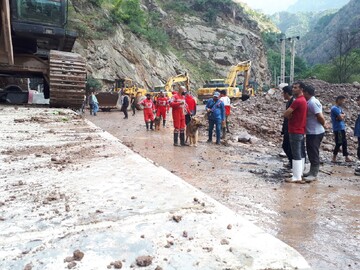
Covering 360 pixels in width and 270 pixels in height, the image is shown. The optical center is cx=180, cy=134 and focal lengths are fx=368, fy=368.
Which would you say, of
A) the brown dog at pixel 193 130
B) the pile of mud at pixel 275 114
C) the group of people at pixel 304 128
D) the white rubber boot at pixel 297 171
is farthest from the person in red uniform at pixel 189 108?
the white rubber boot at pixel 297 171

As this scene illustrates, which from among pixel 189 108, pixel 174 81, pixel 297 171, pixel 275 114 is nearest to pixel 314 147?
pixel 297 171

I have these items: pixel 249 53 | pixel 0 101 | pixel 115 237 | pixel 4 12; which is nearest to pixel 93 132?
pixel 4 12

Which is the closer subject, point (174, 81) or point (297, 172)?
→ point (297, 172)

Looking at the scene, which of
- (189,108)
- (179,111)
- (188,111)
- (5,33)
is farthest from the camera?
(189,108)

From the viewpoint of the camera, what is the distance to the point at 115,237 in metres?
1.75

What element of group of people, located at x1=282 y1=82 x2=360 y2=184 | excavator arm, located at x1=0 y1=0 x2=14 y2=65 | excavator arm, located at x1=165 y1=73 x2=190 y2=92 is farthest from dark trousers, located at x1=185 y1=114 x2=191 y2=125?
excavator arm, located at x1=165 y1=73 x2=190 y2=92

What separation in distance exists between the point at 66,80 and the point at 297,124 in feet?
19.8

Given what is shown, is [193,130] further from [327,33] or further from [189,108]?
[327,33]

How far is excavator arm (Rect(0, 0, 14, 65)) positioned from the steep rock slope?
294 ft

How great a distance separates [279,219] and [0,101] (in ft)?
37.3

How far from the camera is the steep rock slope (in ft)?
296

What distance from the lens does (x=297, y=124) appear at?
18.2 ft

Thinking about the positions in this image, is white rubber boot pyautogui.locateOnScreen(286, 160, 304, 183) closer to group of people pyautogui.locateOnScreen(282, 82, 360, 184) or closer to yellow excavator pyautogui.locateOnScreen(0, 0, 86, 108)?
group of people pyautogui.locateOnScreen(282, 82, 360, 184)

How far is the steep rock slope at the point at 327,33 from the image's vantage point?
9034 cm
